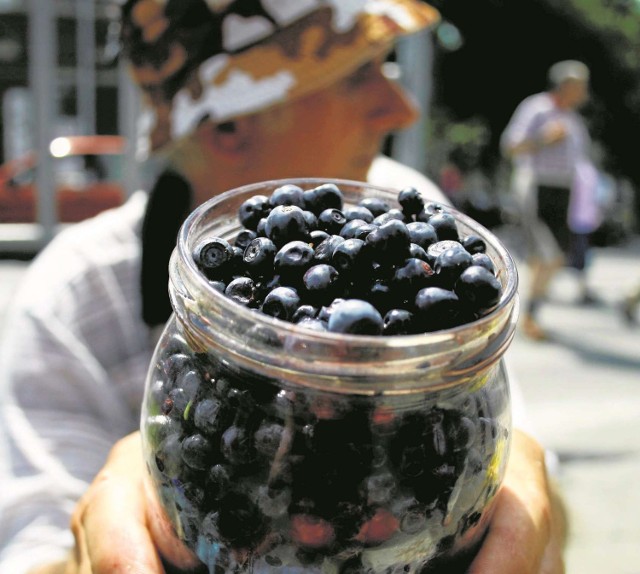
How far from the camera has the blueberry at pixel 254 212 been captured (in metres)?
0.69

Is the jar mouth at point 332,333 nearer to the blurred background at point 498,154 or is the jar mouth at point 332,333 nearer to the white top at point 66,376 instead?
the white top at point 66,376

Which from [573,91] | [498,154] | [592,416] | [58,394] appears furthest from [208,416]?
[498,154]

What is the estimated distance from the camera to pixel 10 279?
5211 mm

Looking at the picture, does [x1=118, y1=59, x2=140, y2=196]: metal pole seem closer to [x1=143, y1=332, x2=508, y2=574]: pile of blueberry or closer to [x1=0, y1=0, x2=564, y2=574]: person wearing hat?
[x1=0, y1=0, x2=564, y2=574]: person wearing hat

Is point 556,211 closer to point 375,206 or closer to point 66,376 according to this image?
point 66,376

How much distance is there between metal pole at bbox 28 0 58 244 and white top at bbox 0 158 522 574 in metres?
4.41

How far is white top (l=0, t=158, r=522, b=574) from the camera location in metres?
1.03

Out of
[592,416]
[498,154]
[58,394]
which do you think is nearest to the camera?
[58,394]

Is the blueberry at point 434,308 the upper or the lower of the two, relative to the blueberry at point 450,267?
lower

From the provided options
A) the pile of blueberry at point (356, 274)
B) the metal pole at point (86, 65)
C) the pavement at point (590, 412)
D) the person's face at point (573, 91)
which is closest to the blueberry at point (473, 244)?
the pile of blueberry at point (356, 274)

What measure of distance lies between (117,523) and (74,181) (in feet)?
21.3

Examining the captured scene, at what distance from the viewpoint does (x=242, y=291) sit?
599 mm

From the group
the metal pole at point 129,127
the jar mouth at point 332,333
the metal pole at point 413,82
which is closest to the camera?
the jar mouth at point 332,333

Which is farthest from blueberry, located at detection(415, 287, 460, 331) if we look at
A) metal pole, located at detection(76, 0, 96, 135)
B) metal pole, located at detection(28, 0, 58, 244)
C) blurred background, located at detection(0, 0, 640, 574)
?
metal pole, located at detection(76, 0, 96, 135)
